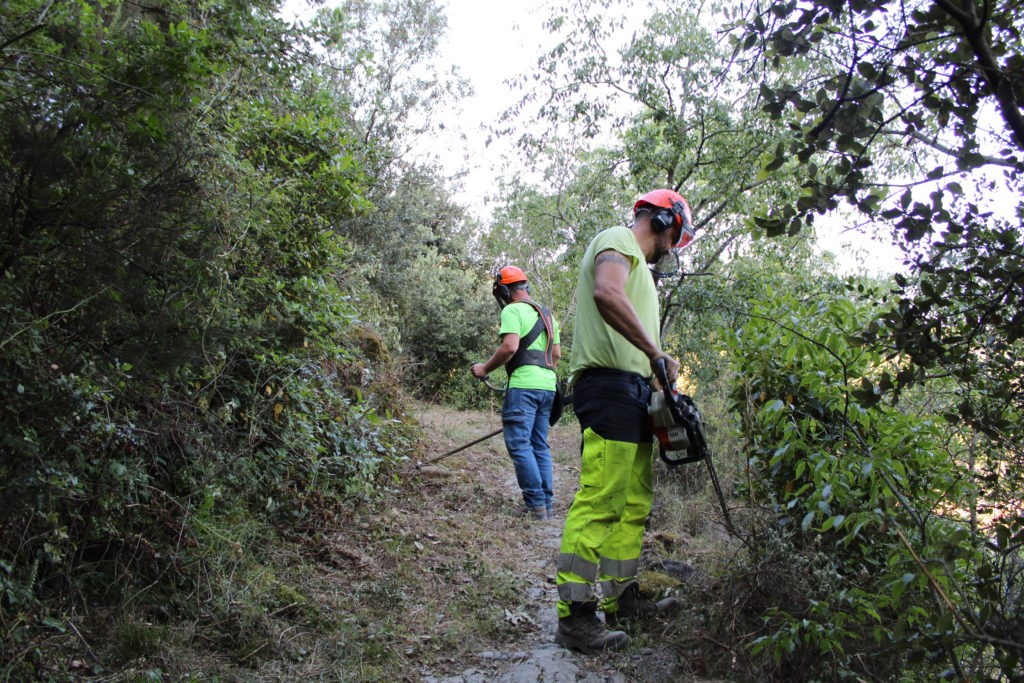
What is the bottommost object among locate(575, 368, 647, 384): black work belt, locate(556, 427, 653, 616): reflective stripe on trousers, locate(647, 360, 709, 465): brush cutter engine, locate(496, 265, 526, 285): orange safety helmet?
locate(556, 427, 653, 616): reflective stripe on trousers

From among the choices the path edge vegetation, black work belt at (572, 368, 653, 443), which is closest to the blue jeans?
the path edge vegetation

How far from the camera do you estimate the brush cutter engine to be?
138 inches

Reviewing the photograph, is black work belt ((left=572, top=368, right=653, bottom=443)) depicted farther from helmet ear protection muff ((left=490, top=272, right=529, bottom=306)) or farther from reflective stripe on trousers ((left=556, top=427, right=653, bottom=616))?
helmet ear protection muff ((left=490, top=272, right=529, bottom=306))

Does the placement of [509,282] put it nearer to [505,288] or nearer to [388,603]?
[505,288]

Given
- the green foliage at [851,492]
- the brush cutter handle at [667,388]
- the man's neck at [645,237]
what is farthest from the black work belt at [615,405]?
the man's neck at [645,237]

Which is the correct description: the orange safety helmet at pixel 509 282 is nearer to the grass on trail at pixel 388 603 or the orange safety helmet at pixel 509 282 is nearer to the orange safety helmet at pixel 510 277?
the orange safety helmet at pixel 510 277

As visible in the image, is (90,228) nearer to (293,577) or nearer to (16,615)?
(16,615)

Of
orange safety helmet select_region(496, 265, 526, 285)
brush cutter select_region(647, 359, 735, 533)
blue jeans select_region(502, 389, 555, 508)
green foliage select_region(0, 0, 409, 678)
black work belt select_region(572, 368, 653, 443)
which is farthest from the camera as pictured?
orange safety helmet select_region(496, 265, 526, 285)

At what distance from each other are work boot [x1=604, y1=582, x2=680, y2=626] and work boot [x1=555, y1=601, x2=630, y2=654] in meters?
0.23

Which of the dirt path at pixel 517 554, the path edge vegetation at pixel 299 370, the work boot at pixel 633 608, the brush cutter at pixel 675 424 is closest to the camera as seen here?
the path edge vegetation at pixel 299 370

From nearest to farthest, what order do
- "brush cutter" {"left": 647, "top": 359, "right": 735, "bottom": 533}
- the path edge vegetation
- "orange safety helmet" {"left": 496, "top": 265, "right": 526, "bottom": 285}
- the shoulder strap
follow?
the path edge vegetation → "brush cutter" {"left": 647, "top": 359, "right": 735, "bottom": 533} → the shoulder strap → "orange safety helmet" {"left": 496, "top": 265, "right": 526, "bottom": 285}

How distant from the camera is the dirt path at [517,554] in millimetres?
3377

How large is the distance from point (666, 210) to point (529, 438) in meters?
2.88

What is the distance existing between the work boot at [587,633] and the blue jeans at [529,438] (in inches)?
101
